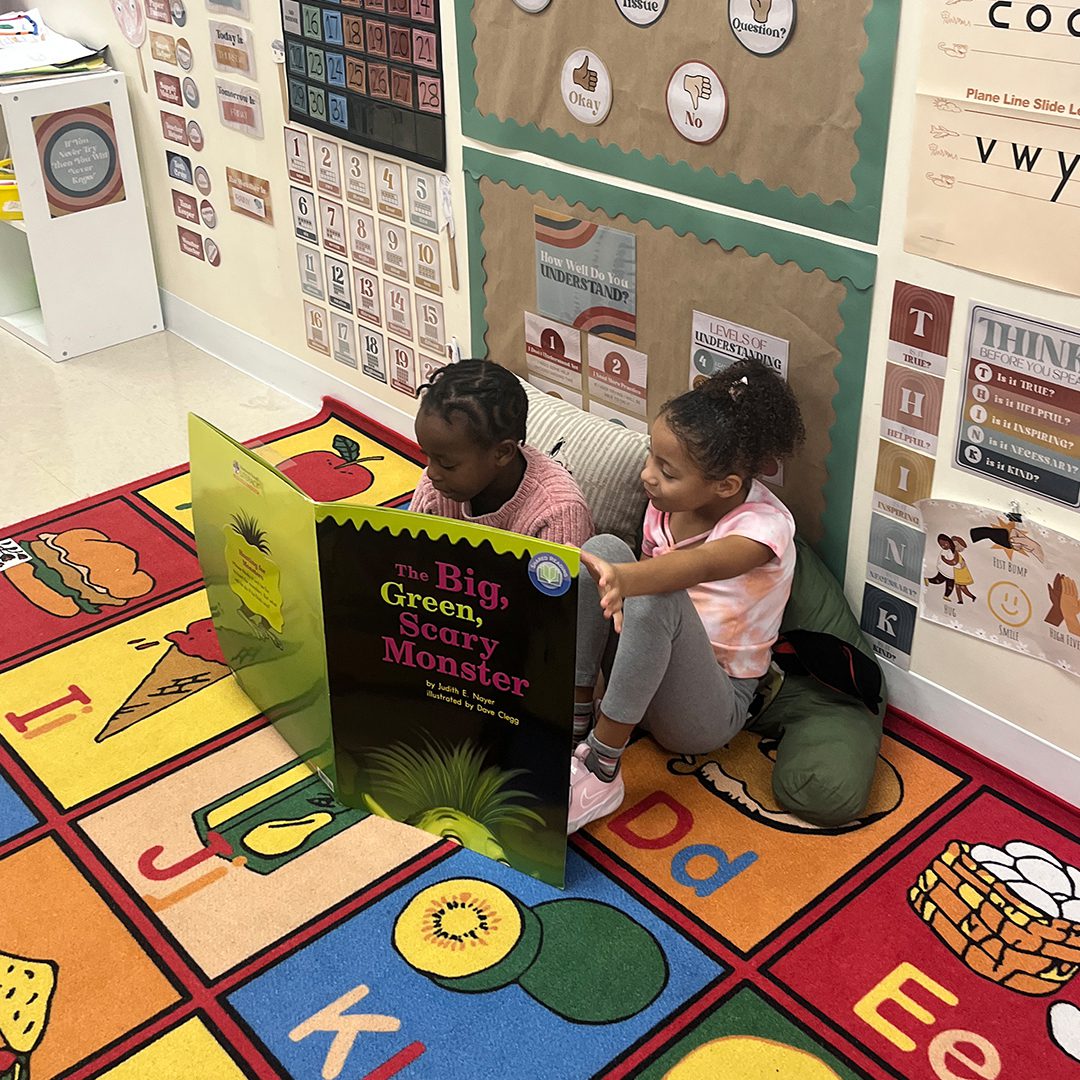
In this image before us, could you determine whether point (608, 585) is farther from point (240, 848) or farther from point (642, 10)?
point (642, 10)

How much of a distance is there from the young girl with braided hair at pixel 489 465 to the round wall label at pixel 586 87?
49cm

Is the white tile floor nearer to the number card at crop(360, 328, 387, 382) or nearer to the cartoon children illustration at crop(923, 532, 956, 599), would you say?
the number card at crop(360, 328, 387, 382)

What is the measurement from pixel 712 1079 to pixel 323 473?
5.65ft

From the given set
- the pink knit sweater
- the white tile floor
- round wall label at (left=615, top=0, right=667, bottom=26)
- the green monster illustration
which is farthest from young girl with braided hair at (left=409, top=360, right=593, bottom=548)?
the white tile floor

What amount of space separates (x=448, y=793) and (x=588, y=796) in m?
0.20

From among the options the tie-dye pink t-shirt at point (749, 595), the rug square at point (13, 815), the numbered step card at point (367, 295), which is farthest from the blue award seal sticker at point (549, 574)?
the numbered step card at point (367, 295)

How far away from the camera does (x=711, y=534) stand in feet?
6.32

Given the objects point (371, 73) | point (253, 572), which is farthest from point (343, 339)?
point (253, 572)

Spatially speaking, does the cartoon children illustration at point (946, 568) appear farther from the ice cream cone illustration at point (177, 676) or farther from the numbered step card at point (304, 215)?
the numbered step card at point (304, 215)

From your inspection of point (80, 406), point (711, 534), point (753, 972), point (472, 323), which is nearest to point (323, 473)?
point (472, 323)

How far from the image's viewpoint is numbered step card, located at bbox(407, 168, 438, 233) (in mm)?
2559

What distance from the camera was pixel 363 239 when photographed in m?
2.80

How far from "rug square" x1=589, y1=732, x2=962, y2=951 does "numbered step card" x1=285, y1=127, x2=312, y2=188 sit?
1570 millimetres

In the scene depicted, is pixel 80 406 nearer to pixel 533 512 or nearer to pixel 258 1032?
pixel 533 512
